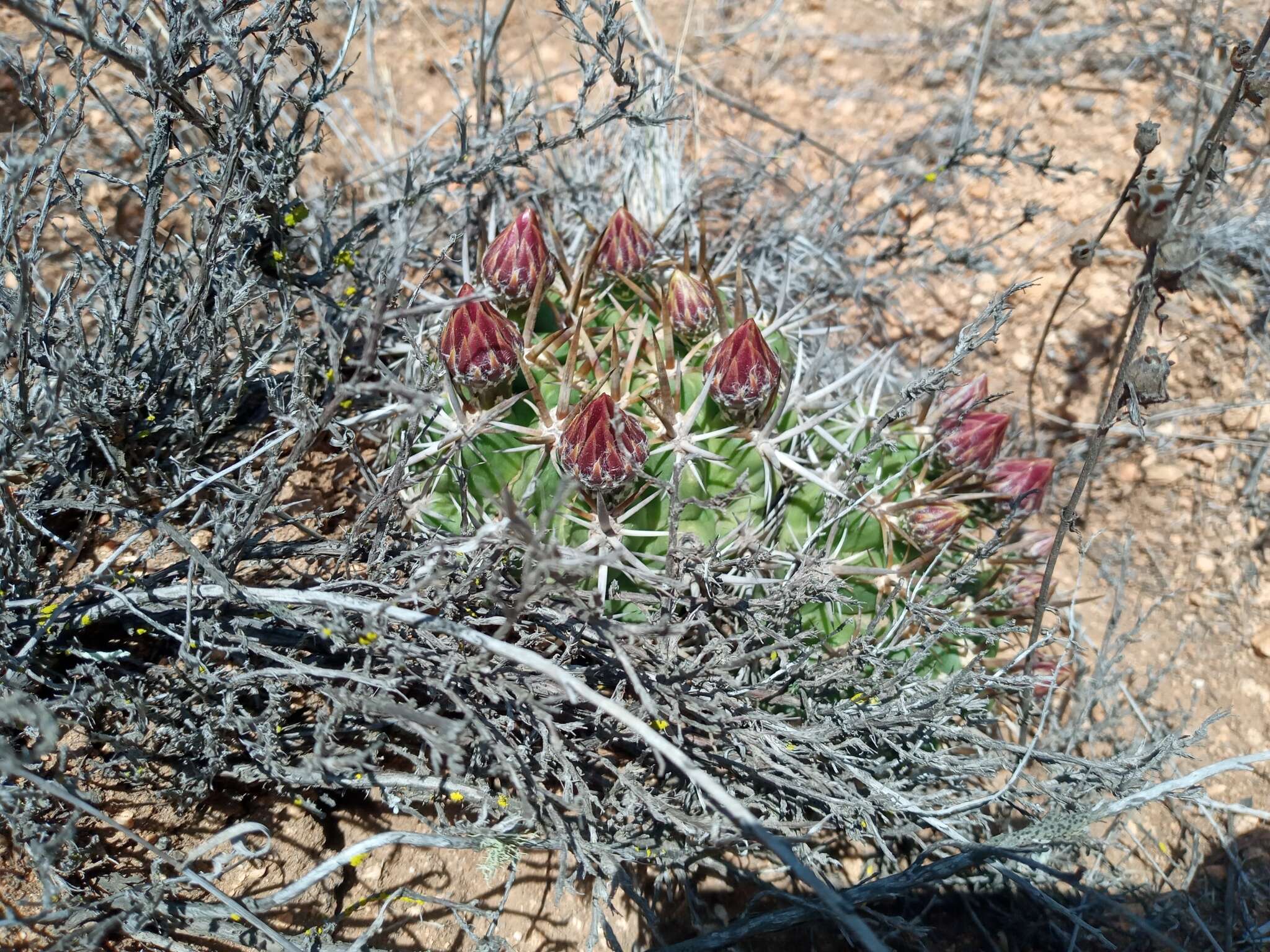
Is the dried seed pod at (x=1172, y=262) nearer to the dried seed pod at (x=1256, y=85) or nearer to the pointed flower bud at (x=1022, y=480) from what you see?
the dried seed pod at (x=1256, y=85)

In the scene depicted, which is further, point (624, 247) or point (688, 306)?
point (624, 247)

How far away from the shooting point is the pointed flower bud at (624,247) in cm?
222

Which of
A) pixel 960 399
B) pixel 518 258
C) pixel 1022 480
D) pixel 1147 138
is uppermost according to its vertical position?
pixel 1147 138

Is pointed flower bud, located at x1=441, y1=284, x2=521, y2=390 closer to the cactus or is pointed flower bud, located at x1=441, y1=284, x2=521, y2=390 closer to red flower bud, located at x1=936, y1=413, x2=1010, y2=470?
the cactus

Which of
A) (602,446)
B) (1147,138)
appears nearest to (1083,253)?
(1147,138)

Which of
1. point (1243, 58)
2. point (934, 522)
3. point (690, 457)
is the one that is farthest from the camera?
point (934, 522)

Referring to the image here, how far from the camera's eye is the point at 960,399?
2.31 metres

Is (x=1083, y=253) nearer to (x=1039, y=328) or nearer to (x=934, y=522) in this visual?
(x=934, y=522)

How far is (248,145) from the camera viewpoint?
221 cm

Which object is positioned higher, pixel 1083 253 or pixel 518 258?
pixel 1083 253

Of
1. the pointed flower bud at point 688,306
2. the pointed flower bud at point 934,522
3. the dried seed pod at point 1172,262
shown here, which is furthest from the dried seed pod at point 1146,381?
the pointed flower bud at point 688,306

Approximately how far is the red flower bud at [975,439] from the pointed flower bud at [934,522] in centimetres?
13

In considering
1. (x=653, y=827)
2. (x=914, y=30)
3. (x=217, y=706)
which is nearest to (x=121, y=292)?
(x=217, y=706)

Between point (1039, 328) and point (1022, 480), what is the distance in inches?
55.6
